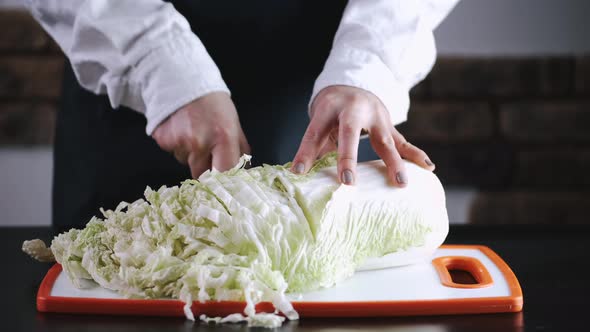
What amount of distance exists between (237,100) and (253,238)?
0.72m

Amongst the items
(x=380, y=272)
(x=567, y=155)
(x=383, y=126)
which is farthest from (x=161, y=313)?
(x=567, y=155)

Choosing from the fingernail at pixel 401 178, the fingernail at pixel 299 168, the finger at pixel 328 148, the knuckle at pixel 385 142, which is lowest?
the finger at pixel 328 148

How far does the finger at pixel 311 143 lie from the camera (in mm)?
1312

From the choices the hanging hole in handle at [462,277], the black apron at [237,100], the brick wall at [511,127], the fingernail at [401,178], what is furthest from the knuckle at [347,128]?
the brick wall at [511,127]

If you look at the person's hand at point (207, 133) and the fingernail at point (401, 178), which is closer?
the fingernail at point (401, 178)

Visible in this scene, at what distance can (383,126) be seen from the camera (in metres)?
1.41

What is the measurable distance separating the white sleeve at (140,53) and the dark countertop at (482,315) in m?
0.37

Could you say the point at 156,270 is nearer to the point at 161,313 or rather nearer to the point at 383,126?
the point at 161,313

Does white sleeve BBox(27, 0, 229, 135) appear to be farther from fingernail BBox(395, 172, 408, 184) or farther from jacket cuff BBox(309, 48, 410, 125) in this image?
fingernail BBox(395, 172, 408, 184)

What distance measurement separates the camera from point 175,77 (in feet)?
4.96

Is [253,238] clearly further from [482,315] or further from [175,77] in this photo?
[175,77]

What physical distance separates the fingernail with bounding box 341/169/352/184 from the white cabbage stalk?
0.01m

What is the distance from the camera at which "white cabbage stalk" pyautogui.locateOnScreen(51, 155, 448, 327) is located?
109 cm

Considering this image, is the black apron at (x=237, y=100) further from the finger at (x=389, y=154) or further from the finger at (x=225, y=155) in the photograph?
the finger at (x=389, y=154)
